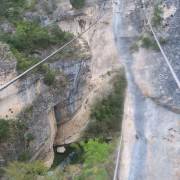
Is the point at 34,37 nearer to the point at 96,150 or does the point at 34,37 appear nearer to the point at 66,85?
the point at 66,85

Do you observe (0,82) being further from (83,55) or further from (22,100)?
(83,55)

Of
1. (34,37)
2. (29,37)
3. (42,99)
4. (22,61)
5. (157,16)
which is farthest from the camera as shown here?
(157,16)

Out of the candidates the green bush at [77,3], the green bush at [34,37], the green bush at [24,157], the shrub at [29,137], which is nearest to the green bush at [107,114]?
the green bush at [34,37]

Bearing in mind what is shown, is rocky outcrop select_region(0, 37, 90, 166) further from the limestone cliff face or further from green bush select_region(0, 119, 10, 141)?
the limestone cliff face

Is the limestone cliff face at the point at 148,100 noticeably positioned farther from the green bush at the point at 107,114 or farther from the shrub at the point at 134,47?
the green bush at the point at 107,114

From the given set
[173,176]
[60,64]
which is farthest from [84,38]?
[173,176]

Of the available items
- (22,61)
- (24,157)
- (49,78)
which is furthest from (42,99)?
(24,157)
